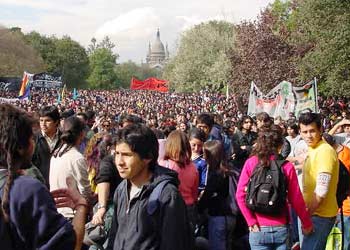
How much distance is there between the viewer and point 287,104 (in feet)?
52.6

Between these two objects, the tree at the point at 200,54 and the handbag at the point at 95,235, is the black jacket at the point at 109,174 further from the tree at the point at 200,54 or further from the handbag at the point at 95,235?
the tree at the point at 200,54

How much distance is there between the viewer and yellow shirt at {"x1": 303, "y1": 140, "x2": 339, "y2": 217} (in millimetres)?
4836

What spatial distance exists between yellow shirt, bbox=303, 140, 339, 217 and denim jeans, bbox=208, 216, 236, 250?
1.19 m

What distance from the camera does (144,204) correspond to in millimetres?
3314

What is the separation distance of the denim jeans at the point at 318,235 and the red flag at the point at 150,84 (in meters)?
65.7

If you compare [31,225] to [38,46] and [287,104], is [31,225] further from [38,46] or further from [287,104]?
[38,46]

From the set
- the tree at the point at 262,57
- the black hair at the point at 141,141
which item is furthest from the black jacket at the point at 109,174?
the tree at the point at 262,57

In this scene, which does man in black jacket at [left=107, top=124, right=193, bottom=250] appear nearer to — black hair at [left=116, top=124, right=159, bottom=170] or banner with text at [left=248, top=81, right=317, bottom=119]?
black hair at [left=116, top=124, right=159, bottom=170]

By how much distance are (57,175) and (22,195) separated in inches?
103

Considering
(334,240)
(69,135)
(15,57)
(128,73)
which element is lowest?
(334,240)

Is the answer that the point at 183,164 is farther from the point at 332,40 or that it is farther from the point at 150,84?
the point at 150,84

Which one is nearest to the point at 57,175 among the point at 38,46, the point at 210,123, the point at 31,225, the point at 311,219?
the point at 311,219

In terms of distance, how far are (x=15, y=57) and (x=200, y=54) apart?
21.9m

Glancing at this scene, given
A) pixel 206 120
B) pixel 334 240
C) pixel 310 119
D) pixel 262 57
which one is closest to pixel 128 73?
pixel 262 57
